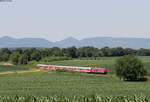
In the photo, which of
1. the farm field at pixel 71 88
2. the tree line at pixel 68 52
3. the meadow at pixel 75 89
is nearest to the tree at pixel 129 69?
the meadow at pixel 75 89

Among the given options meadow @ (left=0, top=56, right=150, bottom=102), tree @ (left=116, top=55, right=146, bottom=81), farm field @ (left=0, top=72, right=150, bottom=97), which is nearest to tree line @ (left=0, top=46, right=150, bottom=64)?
meadow @ (left=0, top=56, right=150, bottom=102)

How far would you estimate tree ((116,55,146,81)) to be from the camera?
81250 mm

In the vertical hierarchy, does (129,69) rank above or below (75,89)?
above

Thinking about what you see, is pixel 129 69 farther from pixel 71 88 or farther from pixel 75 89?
pixel 75 89

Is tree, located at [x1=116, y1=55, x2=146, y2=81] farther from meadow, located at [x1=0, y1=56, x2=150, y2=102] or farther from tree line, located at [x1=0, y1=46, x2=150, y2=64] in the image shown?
tree line, located at [x1=0, y1=46, x2=150, y2=64]

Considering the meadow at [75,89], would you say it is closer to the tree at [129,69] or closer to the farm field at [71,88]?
the farm field at [71,88]

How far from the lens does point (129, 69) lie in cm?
8138

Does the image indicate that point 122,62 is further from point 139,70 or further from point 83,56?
point 83,56

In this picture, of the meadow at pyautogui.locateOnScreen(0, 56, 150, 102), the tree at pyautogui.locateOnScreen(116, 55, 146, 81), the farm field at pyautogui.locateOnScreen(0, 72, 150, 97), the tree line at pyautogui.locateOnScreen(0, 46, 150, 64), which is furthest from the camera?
the tree line at pyautogui.locateOnScreen(0, 46, 150, 64)

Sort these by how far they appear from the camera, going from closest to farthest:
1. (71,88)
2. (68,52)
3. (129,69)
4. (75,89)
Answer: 1. (75,89)
2. (71,88)
3. (129,69)
4. (68,52)

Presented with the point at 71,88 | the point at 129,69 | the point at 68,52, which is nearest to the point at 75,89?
the point at 71,88

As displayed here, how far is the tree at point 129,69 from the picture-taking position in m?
81.2

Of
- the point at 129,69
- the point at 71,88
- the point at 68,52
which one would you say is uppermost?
the point at 68,52

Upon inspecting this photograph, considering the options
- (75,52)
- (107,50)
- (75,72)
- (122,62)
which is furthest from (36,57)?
(122,62)
